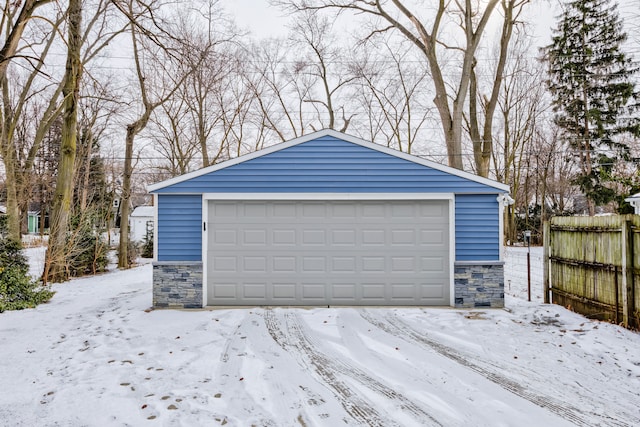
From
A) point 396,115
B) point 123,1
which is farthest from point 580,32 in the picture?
Result: point 123,1

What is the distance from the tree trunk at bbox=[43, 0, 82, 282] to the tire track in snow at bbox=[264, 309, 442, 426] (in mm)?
7369

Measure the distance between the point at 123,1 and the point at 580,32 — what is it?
21668mm

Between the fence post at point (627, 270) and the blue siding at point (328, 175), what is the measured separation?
91.5 inches

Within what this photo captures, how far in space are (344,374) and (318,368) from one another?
0.32 m

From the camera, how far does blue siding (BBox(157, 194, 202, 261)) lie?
24.5 ft

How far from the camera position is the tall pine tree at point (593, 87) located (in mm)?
19500

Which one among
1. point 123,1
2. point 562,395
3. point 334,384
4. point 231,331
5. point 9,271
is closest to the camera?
point 562,395

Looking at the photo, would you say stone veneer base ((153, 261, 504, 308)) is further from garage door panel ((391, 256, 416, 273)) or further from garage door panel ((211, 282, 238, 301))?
garage door panel ((391, 256, 416, 273))

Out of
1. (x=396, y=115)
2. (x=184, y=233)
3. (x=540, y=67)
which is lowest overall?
(x=184, y=233)

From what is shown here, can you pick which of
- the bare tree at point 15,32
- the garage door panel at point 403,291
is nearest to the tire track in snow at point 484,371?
the garage door panel at point 403,291

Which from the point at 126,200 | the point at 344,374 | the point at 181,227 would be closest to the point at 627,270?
the point at 344,374

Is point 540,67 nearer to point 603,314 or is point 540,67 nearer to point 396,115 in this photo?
point 396,115

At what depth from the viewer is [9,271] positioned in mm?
7855

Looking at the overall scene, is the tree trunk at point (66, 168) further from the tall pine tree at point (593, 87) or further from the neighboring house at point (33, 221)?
the neighboring house at point (33, 221)
